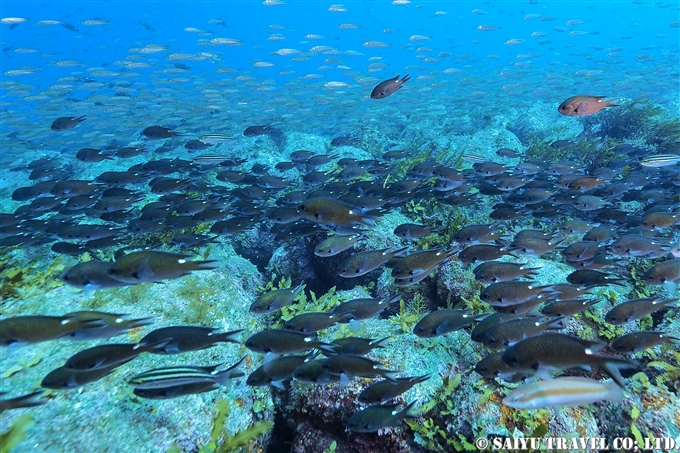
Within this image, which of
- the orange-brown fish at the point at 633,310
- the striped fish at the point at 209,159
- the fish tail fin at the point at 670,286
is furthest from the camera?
the striped fish at the point at 209,159

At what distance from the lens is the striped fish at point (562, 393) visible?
7.92ft

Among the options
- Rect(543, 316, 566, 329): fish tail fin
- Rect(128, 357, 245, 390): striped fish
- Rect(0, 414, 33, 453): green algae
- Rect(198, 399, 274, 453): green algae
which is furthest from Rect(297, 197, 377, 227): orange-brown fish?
Rect(0, 414, 33, 453): green algae

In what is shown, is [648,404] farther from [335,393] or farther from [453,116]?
[453,116]

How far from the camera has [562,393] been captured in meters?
2.47

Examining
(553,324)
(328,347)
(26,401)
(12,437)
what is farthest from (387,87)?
(12,437)

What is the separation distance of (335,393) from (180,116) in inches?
818

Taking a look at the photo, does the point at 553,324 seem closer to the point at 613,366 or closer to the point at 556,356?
Result: the point at 556,356

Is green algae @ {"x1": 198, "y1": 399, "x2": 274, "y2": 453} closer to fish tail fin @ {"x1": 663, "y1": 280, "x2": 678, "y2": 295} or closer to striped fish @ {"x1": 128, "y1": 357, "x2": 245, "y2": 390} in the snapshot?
striped fish @ {"x1": 128, "y1": 357, "x2": 245, "y2": 390}

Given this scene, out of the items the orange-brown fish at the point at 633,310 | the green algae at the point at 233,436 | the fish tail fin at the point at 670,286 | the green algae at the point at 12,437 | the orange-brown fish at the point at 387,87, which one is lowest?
the green algae at the point at 233,436

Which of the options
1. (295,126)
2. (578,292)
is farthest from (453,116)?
(578,292)

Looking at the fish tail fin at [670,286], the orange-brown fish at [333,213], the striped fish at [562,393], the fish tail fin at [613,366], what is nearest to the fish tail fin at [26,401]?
the orange-brown fish at [333,213]

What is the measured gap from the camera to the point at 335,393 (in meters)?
3.99

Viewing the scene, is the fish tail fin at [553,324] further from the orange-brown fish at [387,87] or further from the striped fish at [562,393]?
the orange-brown fish at [387,87]

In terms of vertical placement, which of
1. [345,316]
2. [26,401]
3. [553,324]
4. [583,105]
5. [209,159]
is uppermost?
[583,105]
